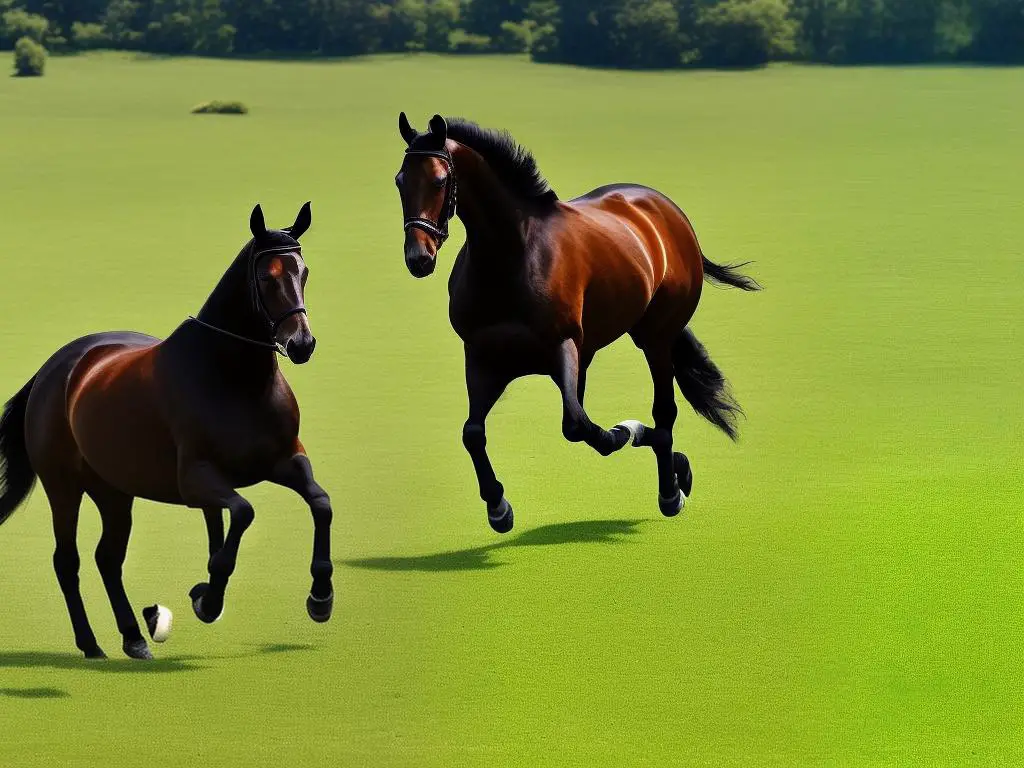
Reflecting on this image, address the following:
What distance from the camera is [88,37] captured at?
213 ft

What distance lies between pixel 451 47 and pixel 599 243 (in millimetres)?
54873

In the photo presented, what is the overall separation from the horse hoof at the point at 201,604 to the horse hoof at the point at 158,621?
8.9 inches

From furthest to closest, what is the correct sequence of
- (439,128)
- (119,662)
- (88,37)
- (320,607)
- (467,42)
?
(467,42), (88,37), (439,128), (119,662), (320,607)

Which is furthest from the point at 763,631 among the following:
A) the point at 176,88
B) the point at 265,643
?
the point at 176,88

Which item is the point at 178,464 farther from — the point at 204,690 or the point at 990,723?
the point at 990,723

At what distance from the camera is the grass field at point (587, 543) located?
25.3 ft

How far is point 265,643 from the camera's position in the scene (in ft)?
28.7

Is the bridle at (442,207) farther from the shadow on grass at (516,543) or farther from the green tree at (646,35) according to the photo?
the green tree at (646,35)

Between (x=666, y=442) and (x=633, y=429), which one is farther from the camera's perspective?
(x=666, y=442)

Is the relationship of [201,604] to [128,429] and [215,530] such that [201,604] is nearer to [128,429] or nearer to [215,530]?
[215,530]

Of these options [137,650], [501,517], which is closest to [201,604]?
[137,650]

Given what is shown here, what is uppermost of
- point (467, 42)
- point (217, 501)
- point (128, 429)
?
point (128, 429)

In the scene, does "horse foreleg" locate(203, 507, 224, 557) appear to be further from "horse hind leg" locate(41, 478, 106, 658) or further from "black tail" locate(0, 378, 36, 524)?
"black tail" locate(0, 378, 36, 524)

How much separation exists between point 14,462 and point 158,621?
3.18ft
